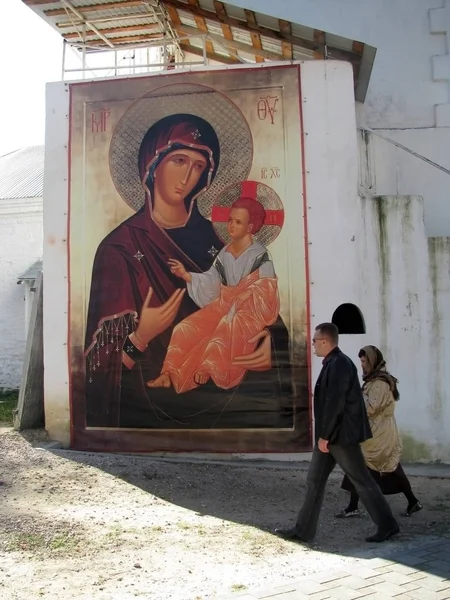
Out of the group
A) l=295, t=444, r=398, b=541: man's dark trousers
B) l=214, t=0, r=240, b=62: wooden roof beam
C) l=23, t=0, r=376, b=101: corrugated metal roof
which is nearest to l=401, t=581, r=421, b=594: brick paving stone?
l=295, t=444, r=398, b=541: man's dark trousers

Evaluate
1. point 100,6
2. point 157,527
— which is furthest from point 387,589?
point 100,6

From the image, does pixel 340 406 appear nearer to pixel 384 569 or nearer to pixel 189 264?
pixel 384 569

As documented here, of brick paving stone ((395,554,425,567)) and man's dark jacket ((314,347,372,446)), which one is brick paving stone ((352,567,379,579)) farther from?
man's dark jacket ((314,347,372,446))

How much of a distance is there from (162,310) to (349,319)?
2.58 metres

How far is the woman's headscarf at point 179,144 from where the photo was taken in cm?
910

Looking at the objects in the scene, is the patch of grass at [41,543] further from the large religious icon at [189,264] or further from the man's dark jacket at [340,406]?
the large religious icon at [189,264]

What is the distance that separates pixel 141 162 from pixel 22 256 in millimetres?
10034

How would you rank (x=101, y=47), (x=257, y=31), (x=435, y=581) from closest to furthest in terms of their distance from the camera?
(x=435, y=581) < (x=257, y=31) < (x=101, y=47)

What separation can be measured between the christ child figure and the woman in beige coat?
103 inches

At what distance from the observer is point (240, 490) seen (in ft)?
23.9

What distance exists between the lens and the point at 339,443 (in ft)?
Result: 17.3

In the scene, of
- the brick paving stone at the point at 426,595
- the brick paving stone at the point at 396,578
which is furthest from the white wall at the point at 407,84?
the brick paving stone at the point at 426,595

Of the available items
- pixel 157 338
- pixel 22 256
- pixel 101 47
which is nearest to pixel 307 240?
pixel 157 338

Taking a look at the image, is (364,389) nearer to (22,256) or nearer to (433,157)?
(433,157)
